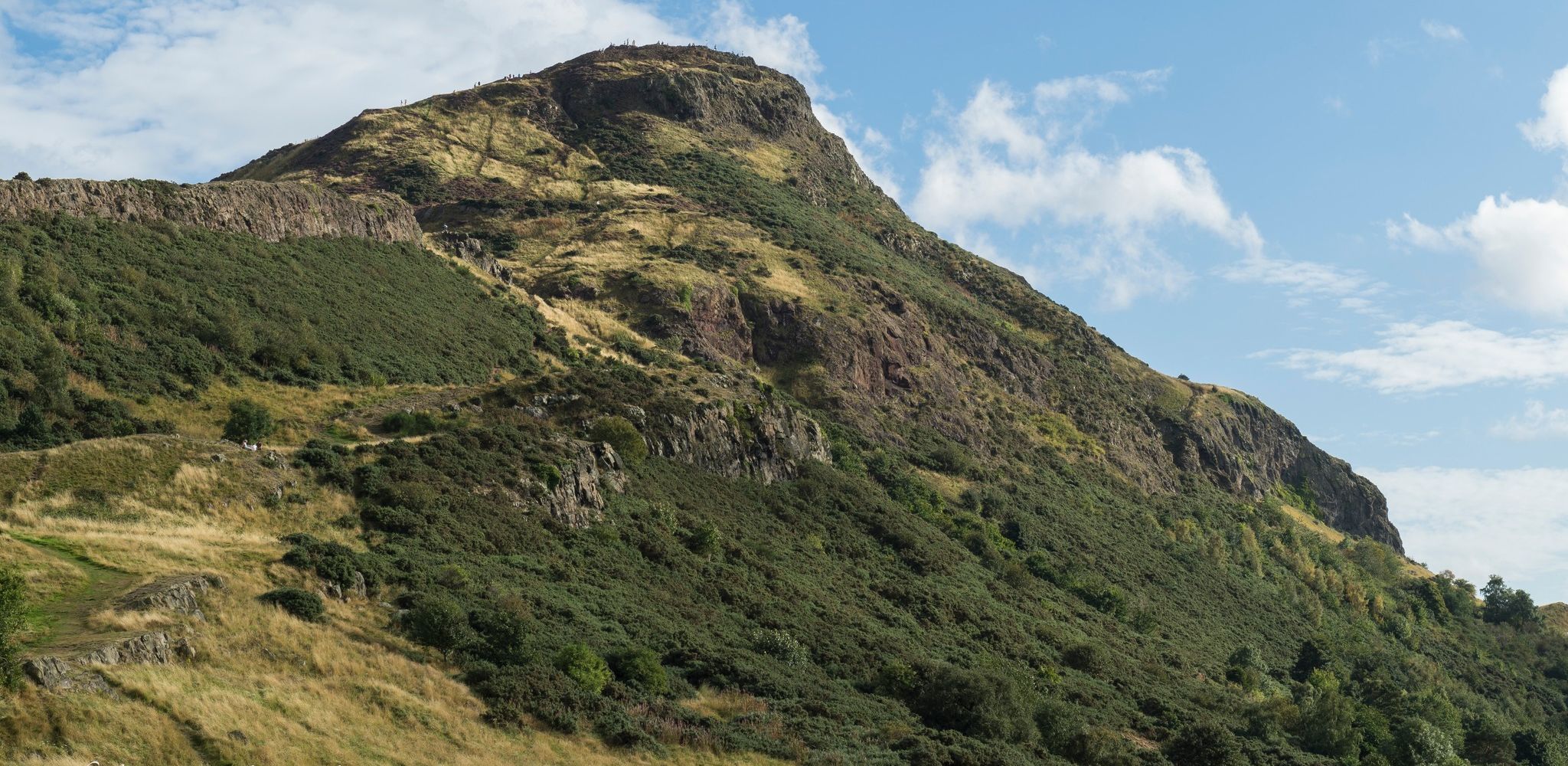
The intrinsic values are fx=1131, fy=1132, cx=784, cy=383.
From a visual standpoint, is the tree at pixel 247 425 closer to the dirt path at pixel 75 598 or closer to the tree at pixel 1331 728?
the dirt path at pixel 75 598

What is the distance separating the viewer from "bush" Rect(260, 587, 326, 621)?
114ft

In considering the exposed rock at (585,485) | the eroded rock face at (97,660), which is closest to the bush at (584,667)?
the eroded rock face at (97,660)

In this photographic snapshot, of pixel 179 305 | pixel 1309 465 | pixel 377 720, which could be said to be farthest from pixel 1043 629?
pixel 1309 465

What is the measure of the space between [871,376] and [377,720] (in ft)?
283

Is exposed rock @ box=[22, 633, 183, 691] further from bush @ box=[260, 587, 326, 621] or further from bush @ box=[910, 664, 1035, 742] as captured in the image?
bush @ box=[910, 664, 1035, 742]

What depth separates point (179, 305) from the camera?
221 ft

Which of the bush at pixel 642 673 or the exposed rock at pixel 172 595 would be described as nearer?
the exposed rock at pixel 172 595

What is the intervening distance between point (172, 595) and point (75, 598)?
2.39 meters

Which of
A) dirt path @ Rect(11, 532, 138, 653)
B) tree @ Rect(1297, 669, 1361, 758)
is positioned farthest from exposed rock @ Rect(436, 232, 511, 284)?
tree @ Rect(1297, 669, 1361, 758)

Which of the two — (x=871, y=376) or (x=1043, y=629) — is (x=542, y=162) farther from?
(x=1043, y=629)

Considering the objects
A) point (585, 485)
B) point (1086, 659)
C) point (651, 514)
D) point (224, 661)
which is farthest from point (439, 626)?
point (1086, 659)

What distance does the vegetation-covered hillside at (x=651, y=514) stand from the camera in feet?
112

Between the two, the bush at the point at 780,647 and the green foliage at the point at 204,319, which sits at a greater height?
the green foliage at the point at 204,319

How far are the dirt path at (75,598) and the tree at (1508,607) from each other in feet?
501
